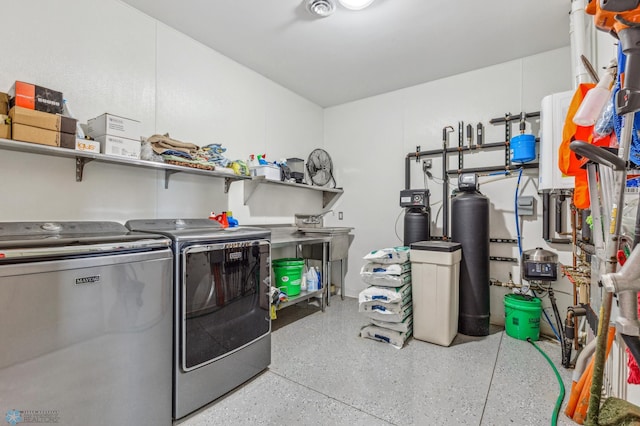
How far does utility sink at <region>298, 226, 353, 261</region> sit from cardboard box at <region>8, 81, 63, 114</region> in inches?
103

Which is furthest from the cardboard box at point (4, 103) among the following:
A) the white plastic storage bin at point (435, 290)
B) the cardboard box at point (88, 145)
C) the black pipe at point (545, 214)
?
the black pipe at point (545, 214)

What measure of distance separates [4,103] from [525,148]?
3.88 metres

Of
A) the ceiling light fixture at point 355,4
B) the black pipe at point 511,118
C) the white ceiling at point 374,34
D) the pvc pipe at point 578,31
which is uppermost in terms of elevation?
the white ceiling at point 374,34

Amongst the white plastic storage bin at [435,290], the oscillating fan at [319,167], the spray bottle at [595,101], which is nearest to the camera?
the spray bottle at [595,101]

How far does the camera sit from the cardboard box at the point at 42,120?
1.59 meters

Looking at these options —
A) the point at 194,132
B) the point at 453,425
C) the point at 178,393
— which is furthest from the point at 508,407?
the point at 194,132

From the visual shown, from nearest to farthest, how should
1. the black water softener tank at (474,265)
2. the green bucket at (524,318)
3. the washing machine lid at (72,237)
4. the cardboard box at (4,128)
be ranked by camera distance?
the washing machine lid at (72,237)
the cardboard box at (4,128)
the green bucket at (524,318)
the black water softener tank at (474,265)

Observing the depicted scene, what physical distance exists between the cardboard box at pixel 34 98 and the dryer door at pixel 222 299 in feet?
3.91

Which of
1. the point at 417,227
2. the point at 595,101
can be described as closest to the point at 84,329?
the point at 595,101

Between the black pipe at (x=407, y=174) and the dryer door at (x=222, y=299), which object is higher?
the black pipe at (x=407, y=174)

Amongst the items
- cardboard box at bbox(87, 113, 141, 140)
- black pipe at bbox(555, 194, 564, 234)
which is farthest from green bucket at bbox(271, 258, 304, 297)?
black pipe at bbox(555, 194, 564, 234)

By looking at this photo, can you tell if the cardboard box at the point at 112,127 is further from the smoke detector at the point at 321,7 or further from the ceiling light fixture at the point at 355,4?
the ceiling light fixture at the point at 355,4

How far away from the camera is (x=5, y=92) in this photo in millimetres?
1729

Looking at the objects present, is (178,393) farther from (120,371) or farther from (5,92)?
(5,92)
